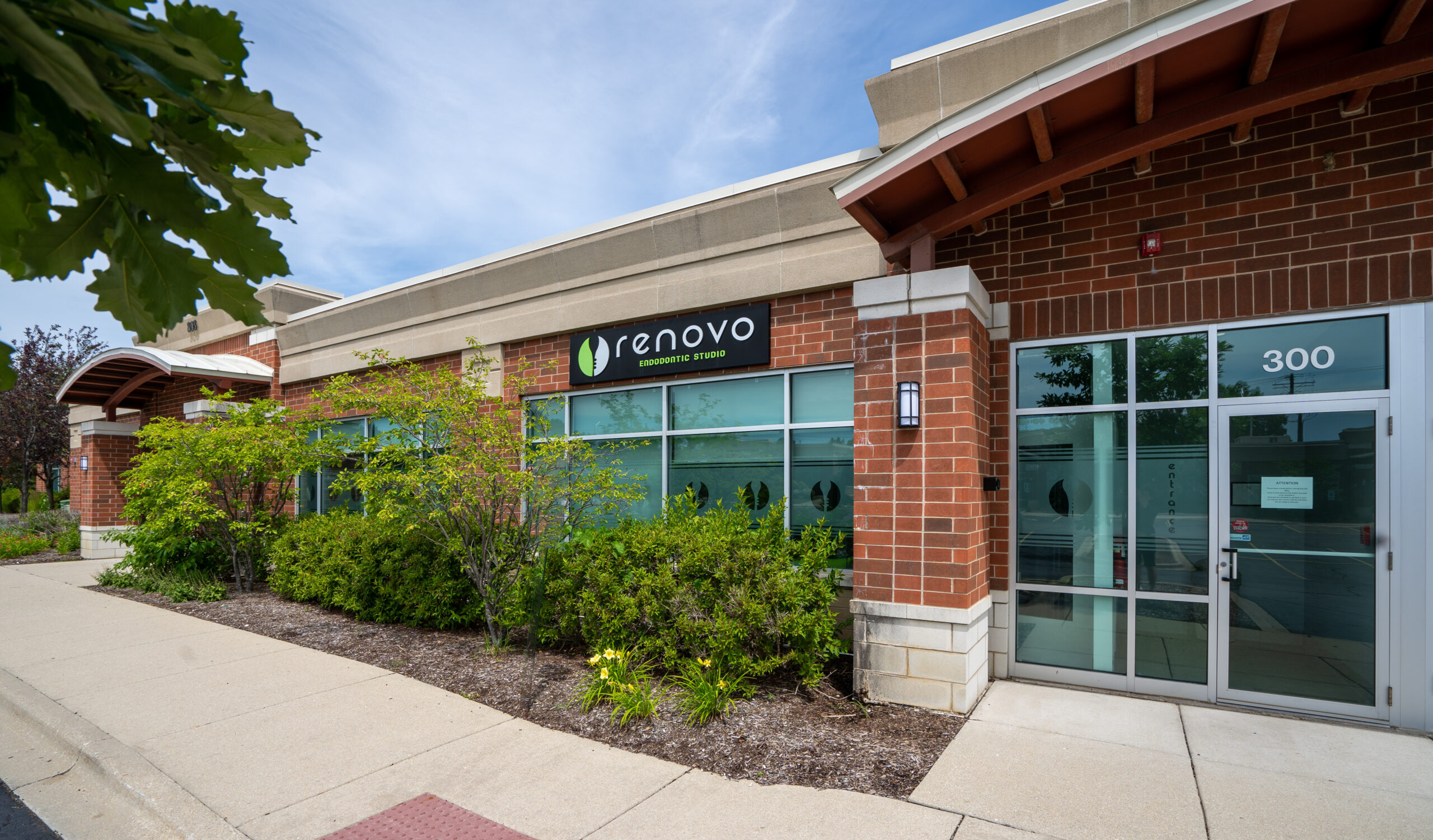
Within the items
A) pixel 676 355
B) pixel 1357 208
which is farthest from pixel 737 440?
pixel 1357 208

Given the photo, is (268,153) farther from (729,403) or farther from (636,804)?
(729,403)

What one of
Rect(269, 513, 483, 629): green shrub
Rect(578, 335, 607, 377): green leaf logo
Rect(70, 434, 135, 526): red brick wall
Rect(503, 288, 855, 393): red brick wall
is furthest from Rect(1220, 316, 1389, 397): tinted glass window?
Rect(70, 434, 135, 526): red brick wall

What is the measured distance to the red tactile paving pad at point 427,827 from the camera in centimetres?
367

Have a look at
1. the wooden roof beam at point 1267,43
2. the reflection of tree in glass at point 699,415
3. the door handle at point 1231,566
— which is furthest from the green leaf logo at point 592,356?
the wooden roof beam at point 1267,43

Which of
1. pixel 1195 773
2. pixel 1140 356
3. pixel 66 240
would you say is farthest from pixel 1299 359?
pixel 66 240

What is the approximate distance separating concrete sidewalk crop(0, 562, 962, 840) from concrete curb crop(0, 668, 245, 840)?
12 mm

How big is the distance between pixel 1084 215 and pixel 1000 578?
10.0 feet

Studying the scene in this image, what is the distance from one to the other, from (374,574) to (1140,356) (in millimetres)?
8133

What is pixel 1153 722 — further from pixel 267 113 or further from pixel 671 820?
pixel 267 113

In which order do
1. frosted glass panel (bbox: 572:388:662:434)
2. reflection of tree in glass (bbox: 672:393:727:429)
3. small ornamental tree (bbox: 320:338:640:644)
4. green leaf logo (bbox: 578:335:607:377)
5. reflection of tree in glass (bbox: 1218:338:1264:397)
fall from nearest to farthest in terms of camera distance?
reflection of tree in glass (bbox: 1218:338:1264:397), small ornamental tree (bbox: 320:338:640:644), reflection of tree in glass (bbox: 672:393:727:429), frosted glass panel (bbox: 572:388:662:434), green leaf logo (bbox: 578:335:607:377)

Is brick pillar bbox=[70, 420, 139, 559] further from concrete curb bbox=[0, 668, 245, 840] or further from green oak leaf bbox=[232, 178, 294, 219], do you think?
green oak leaf bbox=[232, 178, 294, 219]

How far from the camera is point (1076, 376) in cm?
606

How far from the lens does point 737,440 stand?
7832 millimetres

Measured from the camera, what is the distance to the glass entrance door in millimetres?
5016
